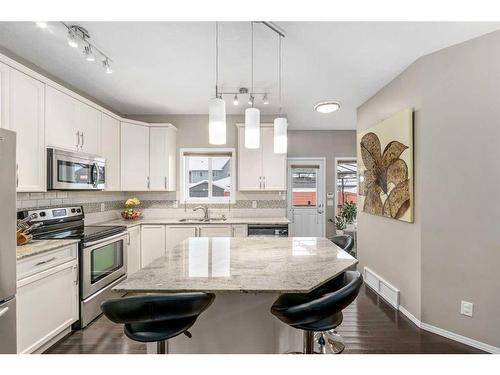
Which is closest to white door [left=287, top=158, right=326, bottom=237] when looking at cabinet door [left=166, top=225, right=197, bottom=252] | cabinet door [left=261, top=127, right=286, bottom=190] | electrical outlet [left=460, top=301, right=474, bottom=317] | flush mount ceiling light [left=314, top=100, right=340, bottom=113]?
cabinet door [left=261, top=127, right=286, bottom=190]

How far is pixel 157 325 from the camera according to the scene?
127 cm

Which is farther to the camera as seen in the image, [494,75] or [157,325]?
[494,75]

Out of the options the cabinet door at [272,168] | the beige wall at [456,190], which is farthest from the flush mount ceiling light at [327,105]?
the cabinet door at [272,168]

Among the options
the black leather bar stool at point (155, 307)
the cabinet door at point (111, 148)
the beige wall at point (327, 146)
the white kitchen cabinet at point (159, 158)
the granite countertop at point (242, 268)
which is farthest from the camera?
the beige wall at point (327, 146)

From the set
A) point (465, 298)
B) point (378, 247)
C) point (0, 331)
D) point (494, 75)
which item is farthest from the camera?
point (378, 247)

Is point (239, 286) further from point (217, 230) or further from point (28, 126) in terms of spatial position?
point (217, 230)

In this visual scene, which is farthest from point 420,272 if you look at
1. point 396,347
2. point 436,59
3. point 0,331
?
point 0,331

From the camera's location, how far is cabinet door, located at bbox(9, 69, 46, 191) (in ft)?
7.00

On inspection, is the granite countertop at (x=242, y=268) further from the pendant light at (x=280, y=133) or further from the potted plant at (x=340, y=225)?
the potted plant at (x=340, y=225)

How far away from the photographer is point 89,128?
314cm

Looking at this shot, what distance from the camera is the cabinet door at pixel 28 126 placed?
84.0 inches

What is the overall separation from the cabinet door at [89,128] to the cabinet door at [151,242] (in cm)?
123

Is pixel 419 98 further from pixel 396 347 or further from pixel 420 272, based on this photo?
pixel 396 347

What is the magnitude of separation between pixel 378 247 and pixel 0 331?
11.7 ft
